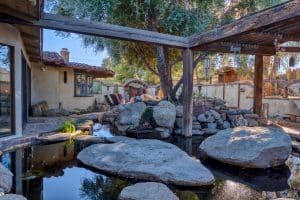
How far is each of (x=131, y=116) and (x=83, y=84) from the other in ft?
26.0

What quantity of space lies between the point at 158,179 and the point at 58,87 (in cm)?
1080

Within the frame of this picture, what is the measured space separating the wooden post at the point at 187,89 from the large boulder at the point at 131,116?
5.16ft

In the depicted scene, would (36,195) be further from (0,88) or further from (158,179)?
(0,88)

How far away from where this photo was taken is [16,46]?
7.19 m

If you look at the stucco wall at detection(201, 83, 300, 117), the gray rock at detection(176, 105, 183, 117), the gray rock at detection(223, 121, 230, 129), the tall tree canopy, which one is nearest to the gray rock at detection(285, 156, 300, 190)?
the gray rock at detection(223, 121, 230, 129)

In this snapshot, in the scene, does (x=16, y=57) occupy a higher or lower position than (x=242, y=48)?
lower

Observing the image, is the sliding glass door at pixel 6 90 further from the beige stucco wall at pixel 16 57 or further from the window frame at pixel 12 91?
the beige stucco wall at pixel 16 57

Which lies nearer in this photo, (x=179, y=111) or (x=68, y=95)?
(x=179, y=111)

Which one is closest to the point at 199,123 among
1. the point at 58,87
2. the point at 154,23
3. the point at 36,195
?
the point at 154,23

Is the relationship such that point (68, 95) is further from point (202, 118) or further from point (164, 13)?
point (202, 118)

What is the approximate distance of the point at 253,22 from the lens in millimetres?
5984

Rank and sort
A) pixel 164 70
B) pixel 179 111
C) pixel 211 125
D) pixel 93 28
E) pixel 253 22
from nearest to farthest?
pixel 253 22
pixel 93 28
pixel 179 111
pixel 211 125
pixel 164 70

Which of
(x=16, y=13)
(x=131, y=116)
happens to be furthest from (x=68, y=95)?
(x=16, y=13)

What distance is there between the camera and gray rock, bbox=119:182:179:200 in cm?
383
